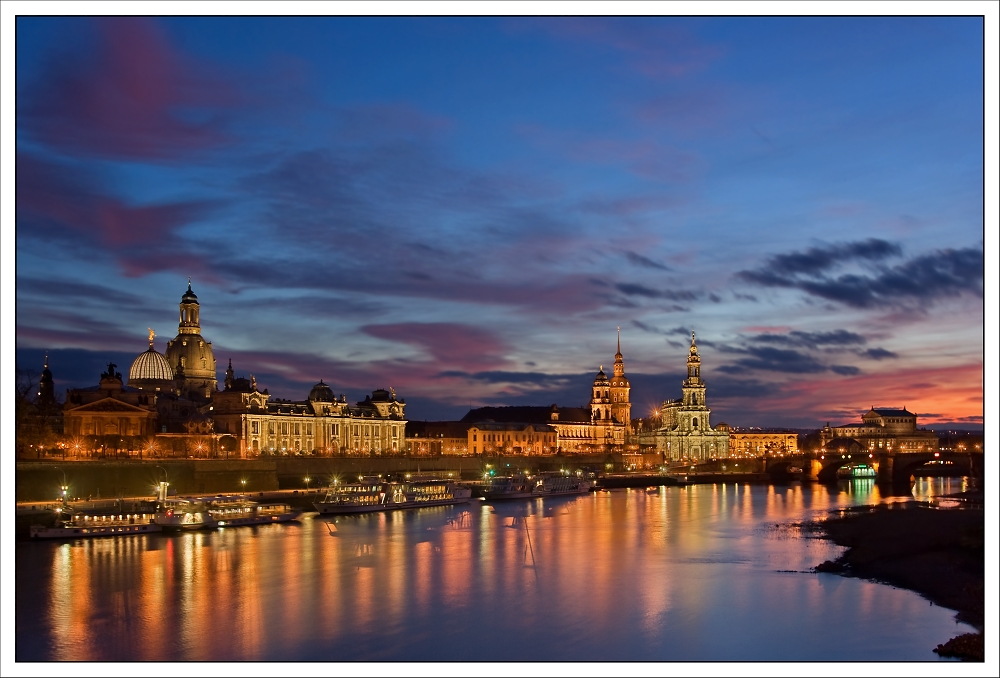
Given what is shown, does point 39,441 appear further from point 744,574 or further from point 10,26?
point 10,26

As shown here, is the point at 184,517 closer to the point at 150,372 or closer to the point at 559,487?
the point at 559,487

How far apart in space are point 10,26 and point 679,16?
43.1 ft

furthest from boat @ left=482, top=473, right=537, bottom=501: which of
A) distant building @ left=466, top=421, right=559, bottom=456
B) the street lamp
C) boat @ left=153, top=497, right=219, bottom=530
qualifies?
distant building @ left=466, top=421, right=559, bottom=456

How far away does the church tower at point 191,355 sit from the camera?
145 meters

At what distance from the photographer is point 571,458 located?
17112 centimetres

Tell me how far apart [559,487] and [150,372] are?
57.0 m

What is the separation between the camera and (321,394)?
14762cm

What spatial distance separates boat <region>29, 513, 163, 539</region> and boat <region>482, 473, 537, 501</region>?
145 feet

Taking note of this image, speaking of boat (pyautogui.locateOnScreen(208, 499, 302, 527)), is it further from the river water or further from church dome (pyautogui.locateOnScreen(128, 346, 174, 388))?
church dome (pyautogui.locateOnScreen(128, 346, 174, 388))

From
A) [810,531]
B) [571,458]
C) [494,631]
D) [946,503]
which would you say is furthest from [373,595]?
[571,458]

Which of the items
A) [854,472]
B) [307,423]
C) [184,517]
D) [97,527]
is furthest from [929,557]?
[854,472]

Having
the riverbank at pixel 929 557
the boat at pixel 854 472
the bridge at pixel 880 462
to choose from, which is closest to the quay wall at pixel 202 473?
the bridge at pixel 880 462

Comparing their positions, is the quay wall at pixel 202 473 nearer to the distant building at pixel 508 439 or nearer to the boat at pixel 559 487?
the boat at pixel 559 487

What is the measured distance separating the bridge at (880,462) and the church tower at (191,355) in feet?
274
